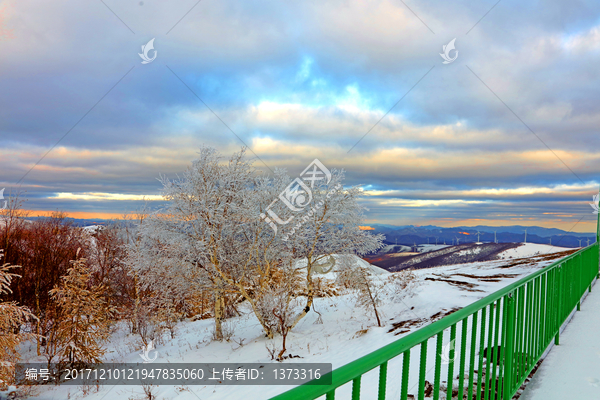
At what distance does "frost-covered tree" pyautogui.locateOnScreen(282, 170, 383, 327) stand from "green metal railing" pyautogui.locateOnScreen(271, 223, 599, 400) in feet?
27.8

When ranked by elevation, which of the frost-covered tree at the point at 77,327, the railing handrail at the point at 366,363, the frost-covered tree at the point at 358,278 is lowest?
the frost-covered tree at the point at 77,327

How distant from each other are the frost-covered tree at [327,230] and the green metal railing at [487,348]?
8458 millimetres

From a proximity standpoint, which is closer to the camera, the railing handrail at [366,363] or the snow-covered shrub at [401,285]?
the railing handrail at [366,363]

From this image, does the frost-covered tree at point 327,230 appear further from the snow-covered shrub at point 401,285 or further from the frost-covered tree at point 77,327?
the frost-covered tree at point 77,327

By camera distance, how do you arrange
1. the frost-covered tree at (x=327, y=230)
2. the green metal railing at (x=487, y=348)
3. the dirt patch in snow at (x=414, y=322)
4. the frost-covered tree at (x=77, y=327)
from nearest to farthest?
the green metal railing at (x=487, y=348), the dirt patch in snow at (x=414, y=322), the frost-covered tree at (x=327, y=230), the frost-covered tree at (x=77, y=327)

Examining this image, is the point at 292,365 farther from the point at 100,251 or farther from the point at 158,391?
the point at 100,251

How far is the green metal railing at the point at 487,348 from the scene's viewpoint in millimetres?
1526

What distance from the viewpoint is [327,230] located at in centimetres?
1627

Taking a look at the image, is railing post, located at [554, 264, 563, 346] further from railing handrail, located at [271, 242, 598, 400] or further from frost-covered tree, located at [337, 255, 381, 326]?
frost-covered tree, located at [337, 255, 381, 326]

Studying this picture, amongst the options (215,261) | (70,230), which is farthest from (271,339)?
(70,230)

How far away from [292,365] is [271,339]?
2.70m

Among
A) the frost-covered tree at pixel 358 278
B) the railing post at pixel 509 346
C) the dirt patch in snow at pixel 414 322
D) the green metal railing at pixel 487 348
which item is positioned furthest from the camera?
the frost-covered tree at pixel 358 278

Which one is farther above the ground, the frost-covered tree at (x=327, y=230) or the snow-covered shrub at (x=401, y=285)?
the frost-covered tree at (x=327, y=230)

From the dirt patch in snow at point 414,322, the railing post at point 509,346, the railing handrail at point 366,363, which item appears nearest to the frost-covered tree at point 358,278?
the dirt patch in snow at point 414,322
